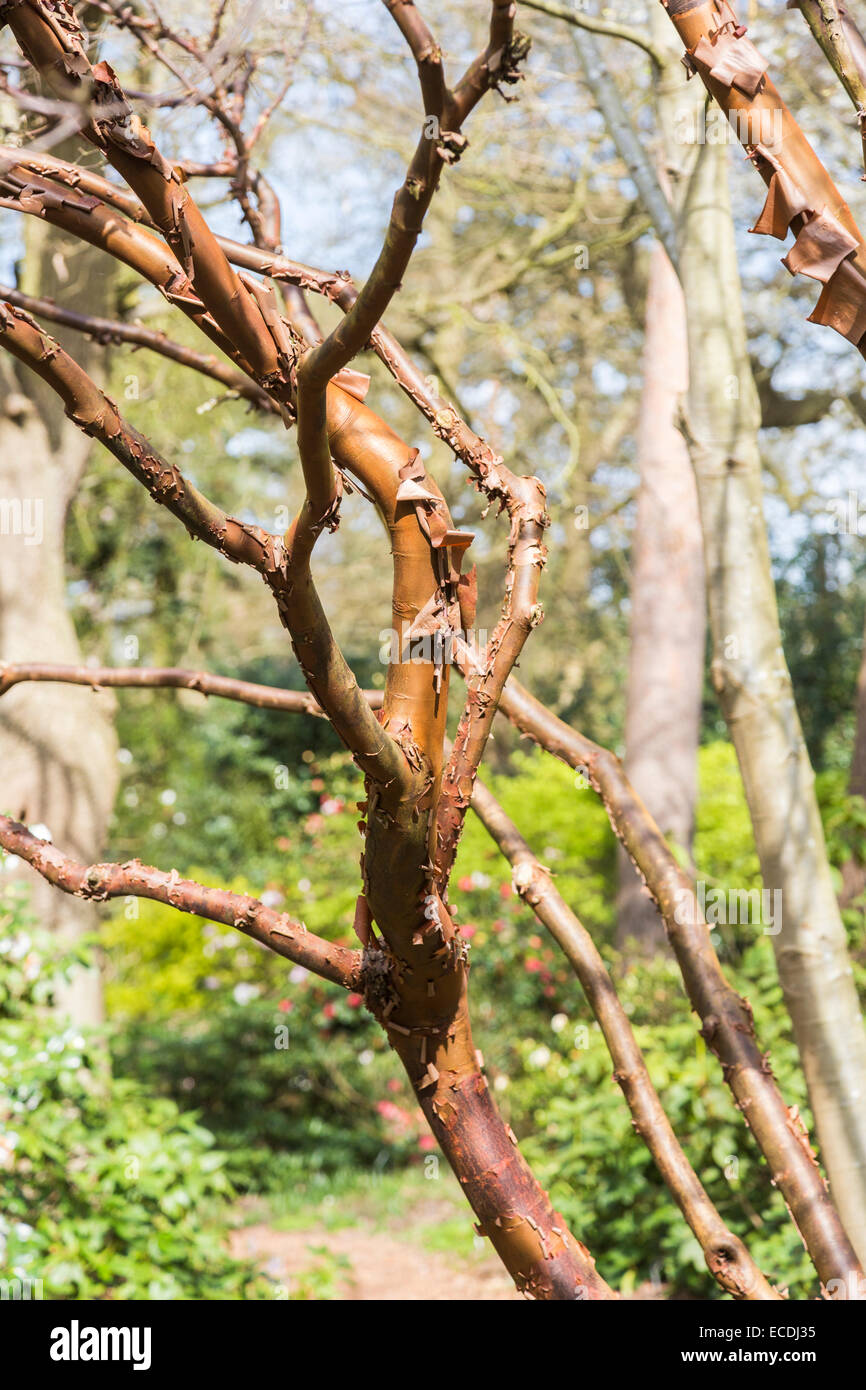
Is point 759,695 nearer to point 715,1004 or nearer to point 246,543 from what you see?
point 715,1004

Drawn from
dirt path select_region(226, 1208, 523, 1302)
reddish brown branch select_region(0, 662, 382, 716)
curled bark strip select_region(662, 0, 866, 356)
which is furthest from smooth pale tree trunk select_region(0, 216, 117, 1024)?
curled bark strip select_region(662, 0, 866, 356)

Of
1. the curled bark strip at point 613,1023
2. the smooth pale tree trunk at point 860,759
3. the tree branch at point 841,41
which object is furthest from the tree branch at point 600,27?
the smooth pale tree trunk at point 860,759

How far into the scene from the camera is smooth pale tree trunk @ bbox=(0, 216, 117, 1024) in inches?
201

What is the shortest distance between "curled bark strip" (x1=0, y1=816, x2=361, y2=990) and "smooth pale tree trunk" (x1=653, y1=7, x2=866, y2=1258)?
39.1 inches

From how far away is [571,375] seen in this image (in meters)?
11.0

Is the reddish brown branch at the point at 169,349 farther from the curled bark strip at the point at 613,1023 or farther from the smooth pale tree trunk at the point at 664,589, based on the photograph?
the smooth pale tree trunk at the point at 664,589

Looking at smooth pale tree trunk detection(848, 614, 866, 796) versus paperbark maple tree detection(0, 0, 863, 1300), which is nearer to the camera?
paperbark maple tree detection(0, 0, 863, 1300)

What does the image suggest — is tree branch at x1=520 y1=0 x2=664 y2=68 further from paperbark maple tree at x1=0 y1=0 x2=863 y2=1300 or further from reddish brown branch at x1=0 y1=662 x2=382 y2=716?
reddish brown branch at x1=0 y1=662 x2=382 y2=716

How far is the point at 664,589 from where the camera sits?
6.93 meters

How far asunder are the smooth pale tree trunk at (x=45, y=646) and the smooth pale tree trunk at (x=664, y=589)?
3.14m

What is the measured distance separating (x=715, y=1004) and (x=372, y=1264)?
3975mm

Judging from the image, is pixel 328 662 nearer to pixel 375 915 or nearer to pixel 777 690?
pixel 375 915

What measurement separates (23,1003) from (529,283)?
7.24 m

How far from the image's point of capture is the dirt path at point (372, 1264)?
14.9 ft
